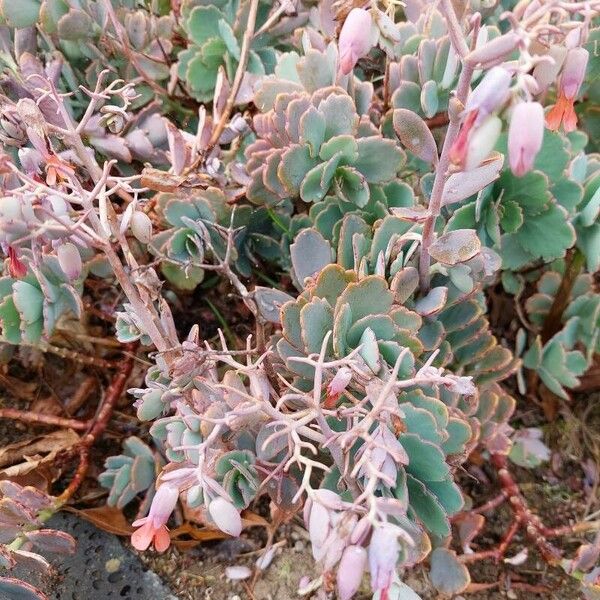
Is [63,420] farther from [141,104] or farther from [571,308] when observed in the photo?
[571,308]

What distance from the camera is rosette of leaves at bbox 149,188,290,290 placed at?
963mm

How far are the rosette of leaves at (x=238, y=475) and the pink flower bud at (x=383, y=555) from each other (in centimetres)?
24

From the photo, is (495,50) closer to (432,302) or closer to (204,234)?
(432,302)

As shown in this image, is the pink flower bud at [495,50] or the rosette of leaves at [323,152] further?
the rosette of leaves at [323,152]

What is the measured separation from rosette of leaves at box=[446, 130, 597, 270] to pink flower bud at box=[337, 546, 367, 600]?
1.65 feet

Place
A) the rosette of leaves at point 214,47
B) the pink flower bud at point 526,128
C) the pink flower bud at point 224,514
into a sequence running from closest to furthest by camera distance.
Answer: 1. the pink flower bud at point 526,128
2. the pink flower bud at point 224,514
3. the rosette of leaves at point 214,47

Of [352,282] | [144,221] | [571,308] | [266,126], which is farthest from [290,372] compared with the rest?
[571,308]

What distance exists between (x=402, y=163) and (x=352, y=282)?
22 centimetres

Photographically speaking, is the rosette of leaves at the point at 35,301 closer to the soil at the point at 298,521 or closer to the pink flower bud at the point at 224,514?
the soil at the point at 298,521

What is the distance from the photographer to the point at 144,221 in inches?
30.9

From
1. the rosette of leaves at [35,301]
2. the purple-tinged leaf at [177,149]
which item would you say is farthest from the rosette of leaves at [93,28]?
the rosette of leaves at [35,301]

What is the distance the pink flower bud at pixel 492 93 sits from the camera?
506mm

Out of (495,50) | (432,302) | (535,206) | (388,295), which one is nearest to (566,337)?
(535,206)

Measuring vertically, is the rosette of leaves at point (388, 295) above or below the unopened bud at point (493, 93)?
below
